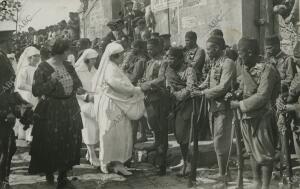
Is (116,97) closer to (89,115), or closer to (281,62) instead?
(89,115)

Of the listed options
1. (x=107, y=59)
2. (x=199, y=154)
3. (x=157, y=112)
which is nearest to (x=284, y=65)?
(x=199, y=154)

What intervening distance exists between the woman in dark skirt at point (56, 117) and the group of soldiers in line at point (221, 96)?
0.35 meters

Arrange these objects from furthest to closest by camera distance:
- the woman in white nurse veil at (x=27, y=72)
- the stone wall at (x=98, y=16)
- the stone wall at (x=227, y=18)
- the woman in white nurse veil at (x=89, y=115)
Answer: the stone wall at (x=98, y=16)
the stone wall at (x=227, y=18)
the woman in white nurse veil at (x=27, y=72)
the woman in white nurse veil at (x=89, y=115)

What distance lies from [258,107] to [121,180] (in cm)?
285

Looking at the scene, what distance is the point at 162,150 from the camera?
7.80m

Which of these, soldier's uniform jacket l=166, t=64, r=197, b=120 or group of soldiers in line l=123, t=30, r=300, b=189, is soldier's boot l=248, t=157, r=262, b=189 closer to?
group of soldiers in line l=123, t=30, r=300, b=189

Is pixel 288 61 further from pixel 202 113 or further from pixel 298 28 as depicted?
pixel 298 28

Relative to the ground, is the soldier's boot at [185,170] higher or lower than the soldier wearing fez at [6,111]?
lower

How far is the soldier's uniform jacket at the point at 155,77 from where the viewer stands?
7879 mm

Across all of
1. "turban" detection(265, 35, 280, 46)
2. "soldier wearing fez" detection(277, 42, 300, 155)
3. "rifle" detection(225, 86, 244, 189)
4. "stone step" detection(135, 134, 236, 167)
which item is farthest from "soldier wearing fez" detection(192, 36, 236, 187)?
"stone step" detection(135, 134, 236, 167)

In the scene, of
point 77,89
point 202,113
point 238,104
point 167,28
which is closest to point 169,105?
point 202,113

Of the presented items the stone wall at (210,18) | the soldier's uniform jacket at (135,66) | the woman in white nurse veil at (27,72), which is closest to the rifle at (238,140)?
the soldier's uniform jacket at (135,66)

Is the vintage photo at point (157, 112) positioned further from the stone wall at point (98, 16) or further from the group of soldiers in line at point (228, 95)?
the stone wall at point (98, 16)

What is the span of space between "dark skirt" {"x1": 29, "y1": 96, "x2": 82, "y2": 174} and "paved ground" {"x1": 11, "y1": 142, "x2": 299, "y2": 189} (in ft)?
1.56
